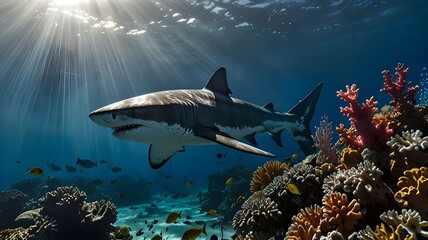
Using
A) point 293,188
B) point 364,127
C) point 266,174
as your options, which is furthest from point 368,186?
point 266,174

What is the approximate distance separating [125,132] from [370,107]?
156 inches

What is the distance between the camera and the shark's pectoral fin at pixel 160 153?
6.36m

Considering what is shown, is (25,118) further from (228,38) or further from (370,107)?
(370,107)

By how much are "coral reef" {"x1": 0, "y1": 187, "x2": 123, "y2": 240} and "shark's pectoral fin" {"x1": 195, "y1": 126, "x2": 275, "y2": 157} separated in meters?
5.30

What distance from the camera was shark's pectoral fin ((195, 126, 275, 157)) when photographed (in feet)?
13.6

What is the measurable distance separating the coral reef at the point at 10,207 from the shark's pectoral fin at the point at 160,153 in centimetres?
1107

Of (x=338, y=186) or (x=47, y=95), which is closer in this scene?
(x=338, y=186)

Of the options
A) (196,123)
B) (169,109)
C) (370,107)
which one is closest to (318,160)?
(370,107)

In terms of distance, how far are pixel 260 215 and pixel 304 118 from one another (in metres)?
4.77

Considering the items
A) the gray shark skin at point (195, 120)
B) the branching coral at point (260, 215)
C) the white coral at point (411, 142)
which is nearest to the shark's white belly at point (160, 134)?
the gray shark skin at point (195, 120)

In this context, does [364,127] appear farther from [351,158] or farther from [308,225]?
[308,225]

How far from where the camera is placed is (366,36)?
38.2m

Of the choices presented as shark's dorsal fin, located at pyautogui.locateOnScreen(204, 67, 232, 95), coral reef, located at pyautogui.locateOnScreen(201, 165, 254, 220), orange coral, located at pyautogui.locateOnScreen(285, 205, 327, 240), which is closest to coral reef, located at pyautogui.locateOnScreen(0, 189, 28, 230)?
coral reef, located at pyautogui.locateOnScreen(201, 165, 254, 220)

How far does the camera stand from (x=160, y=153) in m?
6.53
